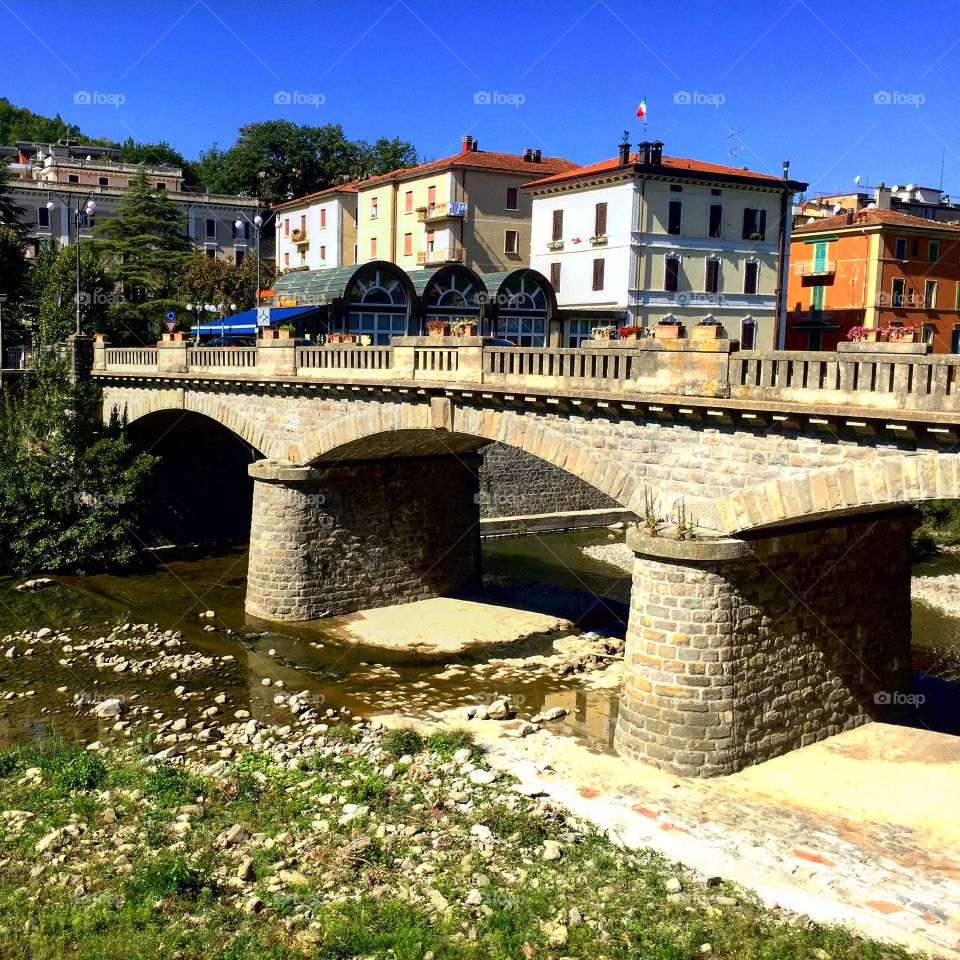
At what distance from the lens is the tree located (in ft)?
163

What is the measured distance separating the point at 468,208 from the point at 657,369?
126 feet

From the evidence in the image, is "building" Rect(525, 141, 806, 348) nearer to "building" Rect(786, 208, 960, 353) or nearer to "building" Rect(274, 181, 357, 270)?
"building" Rect(786, 208, 960, 353)

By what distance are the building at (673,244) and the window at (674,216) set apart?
44mm

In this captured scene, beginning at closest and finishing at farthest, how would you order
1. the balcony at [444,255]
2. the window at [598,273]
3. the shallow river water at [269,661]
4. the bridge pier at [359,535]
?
the shallow river water at [269,661], the bridge pier at [359,535], the window at [598,273], the balcony at [444,255]

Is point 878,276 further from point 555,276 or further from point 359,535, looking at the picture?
point 359,535

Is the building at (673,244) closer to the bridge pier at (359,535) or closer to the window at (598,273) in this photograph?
the window at (598,273)

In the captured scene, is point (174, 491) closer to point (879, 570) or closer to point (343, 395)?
point (343, 395)

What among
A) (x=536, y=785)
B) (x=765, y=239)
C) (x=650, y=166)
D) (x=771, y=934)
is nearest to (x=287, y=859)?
(x=536, y=785)

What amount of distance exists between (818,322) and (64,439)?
31929mm

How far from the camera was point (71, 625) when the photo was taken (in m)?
26.7

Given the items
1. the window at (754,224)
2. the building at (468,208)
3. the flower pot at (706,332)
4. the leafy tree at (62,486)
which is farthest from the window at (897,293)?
the leafy tree at (62,486)

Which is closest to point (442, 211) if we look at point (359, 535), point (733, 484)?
point (359, 535)

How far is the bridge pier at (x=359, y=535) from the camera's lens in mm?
27234

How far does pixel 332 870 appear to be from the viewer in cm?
1370
